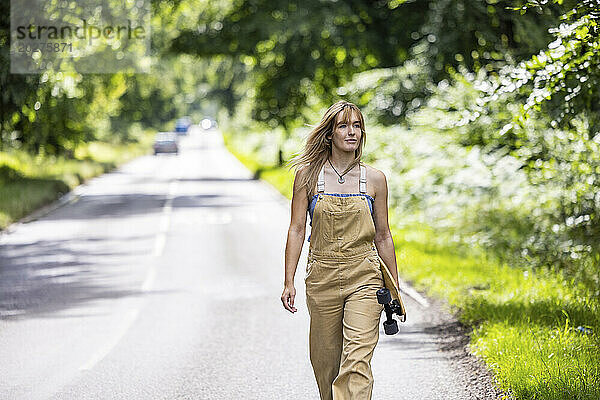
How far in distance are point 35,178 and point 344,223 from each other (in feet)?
91.7

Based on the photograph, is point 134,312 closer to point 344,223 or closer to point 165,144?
point 344,223

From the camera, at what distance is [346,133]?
5359mm

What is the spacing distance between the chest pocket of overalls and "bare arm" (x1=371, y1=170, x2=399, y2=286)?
189mm

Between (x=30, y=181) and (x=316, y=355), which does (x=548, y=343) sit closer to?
(x=316, y=355)

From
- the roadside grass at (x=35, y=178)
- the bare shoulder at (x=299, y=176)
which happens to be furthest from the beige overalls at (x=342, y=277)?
the roadside grass at (x=35, y=178)

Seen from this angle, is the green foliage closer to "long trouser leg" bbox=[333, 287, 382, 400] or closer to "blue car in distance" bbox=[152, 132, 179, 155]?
"long trouser leg" bbox=[333, 287, 382, 400]

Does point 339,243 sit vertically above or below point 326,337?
above

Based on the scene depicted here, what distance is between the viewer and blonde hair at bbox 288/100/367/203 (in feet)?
17.7

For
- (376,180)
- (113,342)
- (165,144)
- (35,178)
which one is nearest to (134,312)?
(113,342)

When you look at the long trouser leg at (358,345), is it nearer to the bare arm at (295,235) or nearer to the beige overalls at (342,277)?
the beige overalls at (342,277)

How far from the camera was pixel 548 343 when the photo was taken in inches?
297

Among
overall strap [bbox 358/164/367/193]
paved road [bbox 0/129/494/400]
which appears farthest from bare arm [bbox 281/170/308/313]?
paved road [bbox 0/129/494/400]

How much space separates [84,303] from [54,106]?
1854 cm

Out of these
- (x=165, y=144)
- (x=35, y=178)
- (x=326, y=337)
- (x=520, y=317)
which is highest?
(x=326, y=337)
